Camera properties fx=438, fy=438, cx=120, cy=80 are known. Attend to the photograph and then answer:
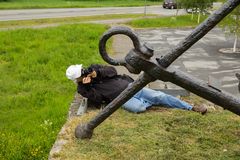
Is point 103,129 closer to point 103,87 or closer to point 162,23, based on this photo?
point 103,87

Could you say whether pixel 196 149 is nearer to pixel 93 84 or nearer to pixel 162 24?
pixel 93 84

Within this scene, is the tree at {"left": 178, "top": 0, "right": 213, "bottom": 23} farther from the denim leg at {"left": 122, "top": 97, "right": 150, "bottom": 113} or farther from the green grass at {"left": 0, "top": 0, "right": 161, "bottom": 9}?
the denim leg at {"left": 122, "top": 97, "right": 150, "bottom": 113}

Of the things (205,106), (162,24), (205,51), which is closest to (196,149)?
(205,106)

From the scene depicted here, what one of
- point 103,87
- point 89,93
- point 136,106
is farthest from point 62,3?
point 136,106

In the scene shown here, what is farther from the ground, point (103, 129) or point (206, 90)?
point (206, 90)

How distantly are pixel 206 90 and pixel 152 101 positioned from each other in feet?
6.55

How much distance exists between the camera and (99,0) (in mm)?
37719

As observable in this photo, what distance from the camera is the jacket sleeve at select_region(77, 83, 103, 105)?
19.3 ft

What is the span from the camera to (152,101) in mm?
6078

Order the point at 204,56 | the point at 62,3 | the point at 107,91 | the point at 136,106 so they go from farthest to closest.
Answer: the point at 62,3
the point at 204,56
the point at 107,91
the point at 136,106

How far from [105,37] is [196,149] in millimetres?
1668

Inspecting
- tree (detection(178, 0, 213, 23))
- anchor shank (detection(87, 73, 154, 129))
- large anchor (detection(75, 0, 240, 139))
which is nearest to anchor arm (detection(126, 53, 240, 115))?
large anchor (detection(75, 0, 240, 139))

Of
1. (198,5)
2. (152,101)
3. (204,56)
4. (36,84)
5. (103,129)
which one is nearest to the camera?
(103,129)

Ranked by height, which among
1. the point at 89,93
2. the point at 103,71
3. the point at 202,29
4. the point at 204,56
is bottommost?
the point at 204,56
